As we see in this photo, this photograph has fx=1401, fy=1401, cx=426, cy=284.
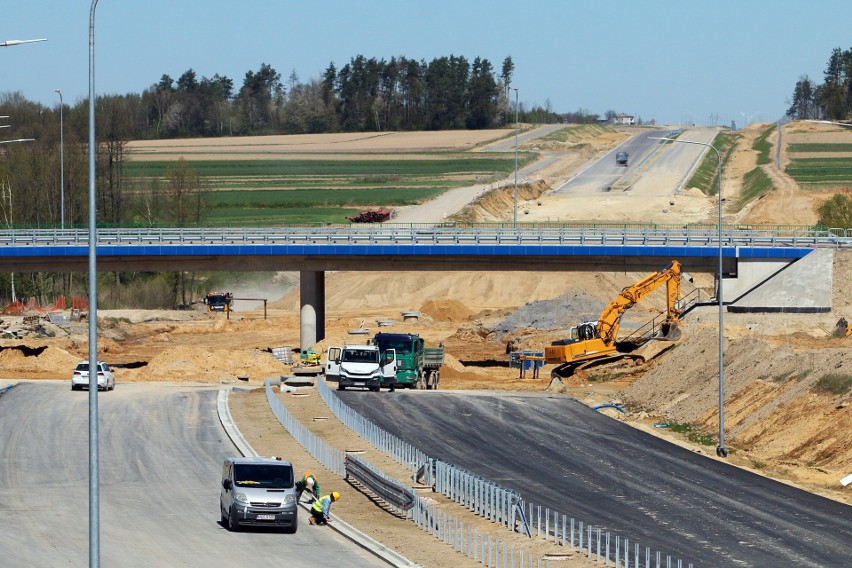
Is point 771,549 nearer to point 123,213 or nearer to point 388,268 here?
point 388,268

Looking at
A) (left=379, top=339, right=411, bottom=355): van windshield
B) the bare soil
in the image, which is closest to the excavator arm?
the bare soil

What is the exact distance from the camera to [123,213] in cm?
13862

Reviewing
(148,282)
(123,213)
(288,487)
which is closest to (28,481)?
(288,487)

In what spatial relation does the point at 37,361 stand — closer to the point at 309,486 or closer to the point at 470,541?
the point at 309,486

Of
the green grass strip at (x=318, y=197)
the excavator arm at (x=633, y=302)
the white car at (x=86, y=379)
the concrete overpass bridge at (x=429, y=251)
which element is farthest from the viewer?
the green grass strip at (x=318, y=197)

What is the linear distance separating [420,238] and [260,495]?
4618 cm

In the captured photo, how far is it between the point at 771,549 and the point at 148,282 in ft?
315

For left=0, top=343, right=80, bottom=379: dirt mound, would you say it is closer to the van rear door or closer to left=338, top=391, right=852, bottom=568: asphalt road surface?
the van rear door

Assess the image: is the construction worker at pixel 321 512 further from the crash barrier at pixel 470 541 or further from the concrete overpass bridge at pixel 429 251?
the concrete overpass bridge at pixel 429 251

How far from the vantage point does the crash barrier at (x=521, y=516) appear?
3188 centimetres

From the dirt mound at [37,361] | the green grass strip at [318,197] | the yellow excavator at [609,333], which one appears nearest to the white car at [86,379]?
the dirt mound at [37,361]

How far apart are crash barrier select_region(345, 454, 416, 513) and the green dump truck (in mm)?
21797

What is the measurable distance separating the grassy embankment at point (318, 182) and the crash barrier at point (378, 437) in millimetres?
71848

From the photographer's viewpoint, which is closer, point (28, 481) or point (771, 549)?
point (771, 549)
